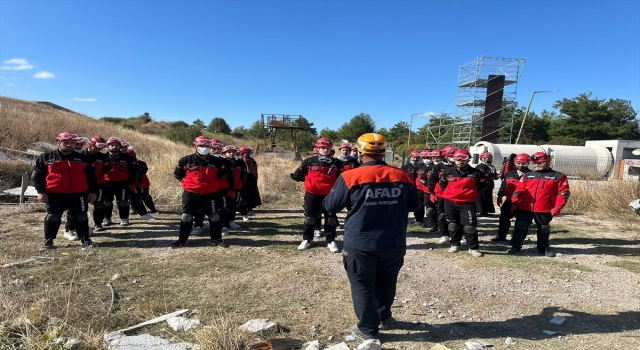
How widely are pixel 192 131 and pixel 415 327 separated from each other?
29735 mm

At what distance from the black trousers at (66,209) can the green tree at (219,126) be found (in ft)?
142

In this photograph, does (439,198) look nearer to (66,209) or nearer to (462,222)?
(462,222)

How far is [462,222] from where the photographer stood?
6.08 meters

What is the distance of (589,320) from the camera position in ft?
12.6

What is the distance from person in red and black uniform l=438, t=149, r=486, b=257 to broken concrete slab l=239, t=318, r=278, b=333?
3.83 meters

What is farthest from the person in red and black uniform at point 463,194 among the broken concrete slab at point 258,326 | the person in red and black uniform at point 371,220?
the broken concrete slab at point 258,326

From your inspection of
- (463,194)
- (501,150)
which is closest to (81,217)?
(463,194)

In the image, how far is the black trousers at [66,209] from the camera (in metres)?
5.66

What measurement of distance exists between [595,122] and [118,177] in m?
41.2

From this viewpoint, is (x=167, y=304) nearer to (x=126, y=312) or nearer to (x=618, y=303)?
(x=126, y=312)

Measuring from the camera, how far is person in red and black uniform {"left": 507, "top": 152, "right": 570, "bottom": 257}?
5.96 meters

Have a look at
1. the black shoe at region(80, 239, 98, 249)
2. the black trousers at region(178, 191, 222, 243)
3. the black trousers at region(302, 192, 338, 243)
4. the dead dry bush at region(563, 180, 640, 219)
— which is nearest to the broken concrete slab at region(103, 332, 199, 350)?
the black trousers at region(178, 191, 222, 243)

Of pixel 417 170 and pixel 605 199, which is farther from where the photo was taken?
pixel 605 199

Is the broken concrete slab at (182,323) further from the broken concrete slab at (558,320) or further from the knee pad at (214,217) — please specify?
the broken concrete slab at (558,320)
